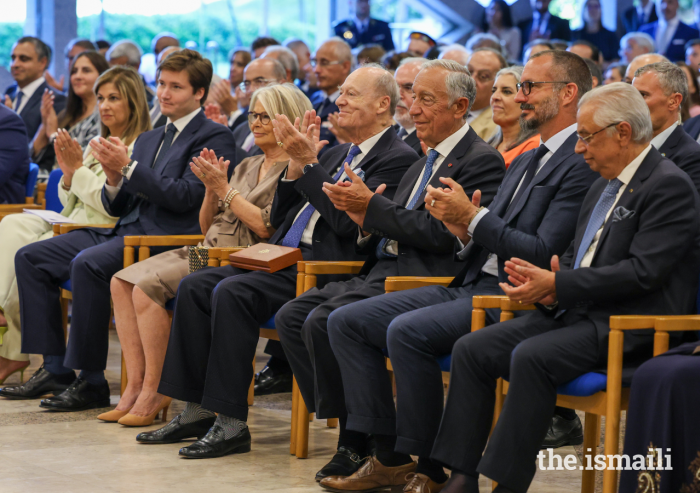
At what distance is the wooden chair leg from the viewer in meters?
2.69

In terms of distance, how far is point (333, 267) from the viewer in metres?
3.38

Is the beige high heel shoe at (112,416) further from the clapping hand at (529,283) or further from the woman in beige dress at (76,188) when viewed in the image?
the clapping hand at (529,283)

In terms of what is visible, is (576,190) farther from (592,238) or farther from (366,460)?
(366,460)

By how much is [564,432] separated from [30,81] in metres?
5.18

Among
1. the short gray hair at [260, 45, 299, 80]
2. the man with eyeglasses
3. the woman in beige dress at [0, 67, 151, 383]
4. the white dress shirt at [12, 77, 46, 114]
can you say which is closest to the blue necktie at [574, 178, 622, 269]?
the man with eyeglasses

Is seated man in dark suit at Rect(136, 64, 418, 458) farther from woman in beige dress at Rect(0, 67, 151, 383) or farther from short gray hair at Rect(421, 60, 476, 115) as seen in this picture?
woman in beige dress at Rect(0, 67, 151, 383)

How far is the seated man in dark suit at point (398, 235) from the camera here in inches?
121

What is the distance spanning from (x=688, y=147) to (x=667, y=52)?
5.70 meters

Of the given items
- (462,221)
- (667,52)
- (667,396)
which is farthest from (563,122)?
(667,52)

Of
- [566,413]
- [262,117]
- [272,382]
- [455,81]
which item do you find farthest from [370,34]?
[566,413]

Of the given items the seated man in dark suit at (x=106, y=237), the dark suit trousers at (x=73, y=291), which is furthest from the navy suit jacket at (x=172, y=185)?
the dark suit trousers at (x=73, y=291)

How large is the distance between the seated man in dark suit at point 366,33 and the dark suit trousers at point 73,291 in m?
5.26

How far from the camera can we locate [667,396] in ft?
7.34

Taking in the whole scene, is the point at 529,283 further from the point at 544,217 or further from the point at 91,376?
the point at 91,376
